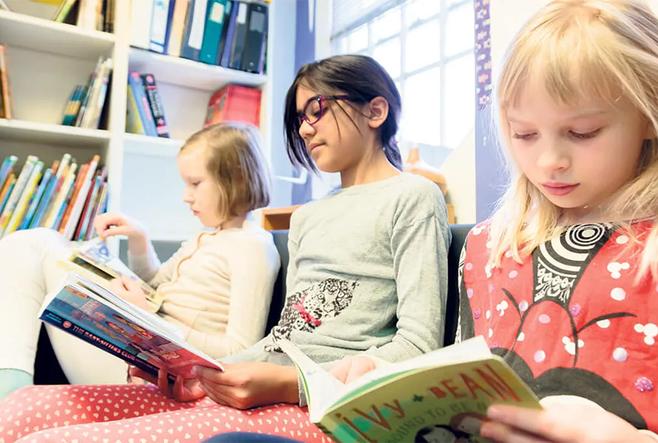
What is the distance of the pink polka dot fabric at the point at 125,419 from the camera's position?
2.17ft

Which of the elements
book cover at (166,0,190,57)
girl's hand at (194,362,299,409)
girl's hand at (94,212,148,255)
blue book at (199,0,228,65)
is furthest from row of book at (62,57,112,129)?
girl's hand at (194,362,299,409)

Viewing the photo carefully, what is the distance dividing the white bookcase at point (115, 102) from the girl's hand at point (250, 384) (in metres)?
1.35

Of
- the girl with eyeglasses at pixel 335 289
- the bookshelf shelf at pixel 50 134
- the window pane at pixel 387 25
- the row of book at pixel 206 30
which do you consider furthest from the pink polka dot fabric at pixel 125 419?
the window pane at pixel 387 25

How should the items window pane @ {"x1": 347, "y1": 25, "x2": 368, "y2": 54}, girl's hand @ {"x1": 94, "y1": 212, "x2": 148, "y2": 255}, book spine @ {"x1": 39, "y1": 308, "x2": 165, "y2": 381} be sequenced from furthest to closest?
window pane @ {"x1": 347, "y1": 25, "x2": 368, "y2": 54} → girl's hand @ {"x1": 94, "y1": 212, "x2": 148, "y2": 255} → book spine @ {"x1": 39, "y1": 308, "x2": 165, "y2": 381}

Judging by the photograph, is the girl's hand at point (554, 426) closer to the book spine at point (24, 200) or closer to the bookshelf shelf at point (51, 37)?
the book spine at point (24, 200)

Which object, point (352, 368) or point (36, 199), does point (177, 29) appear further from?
point (352, 368)

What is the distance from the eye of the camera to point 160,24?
2064 millimetres

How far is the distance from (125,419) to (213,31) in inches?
71.2

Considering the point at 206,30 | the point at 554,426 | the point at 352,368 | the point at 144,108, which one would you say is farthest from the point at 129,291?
the point at 206,30

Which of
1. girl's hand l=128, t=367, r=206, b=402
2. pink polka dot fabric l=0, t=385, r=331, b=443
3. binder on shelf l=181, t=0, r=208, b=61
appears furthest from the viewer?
binder on shelf l=181, t=0, r=208, b=61

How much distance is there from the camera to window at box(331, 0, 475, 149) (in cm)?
205

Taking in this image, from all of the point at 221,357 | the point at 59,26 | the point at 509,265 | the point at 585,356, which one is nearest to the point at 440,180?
the point at 221,357

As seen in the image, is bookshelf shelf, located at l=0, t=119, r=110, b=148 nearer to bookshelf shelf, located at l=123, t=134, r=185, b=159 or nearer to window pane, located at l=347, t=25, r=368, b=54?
bookshelf shelf, located at l=123, t=134, r=185, b=159

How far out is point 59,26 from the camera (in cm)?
188
